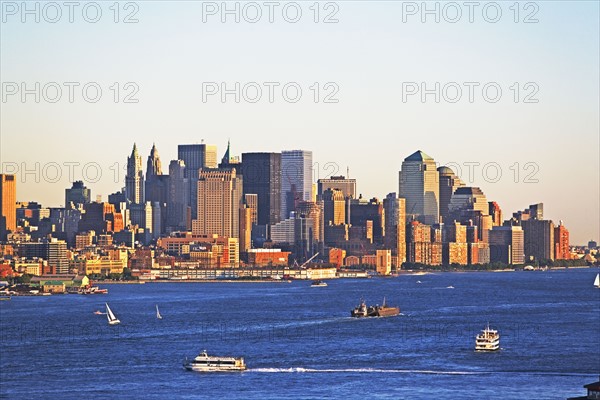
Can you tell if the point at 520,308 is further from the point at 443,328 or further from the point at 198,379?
the point at 198,379

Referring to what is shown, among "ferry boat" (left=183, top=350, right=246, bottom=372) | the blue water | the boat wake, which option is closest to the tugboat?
the blue water

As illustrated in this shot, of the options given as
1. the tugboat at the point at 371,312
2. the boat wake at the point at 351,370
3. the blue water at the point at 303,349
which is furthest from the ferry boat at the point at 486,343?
the tugboat at the point at 371,312

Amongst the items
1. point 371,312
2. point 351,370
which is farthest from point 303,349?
point 371,312

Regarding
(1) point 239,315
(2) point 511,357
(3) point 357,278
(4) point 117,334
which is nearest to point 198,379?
(2) point 511,357

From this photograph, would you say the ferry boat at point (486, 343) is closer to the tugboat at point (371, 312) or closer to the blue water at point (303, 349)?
the blue water at point (303, 349)

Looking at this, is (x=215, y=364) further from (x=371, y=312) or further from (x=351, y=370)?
(x=371, y=312)
